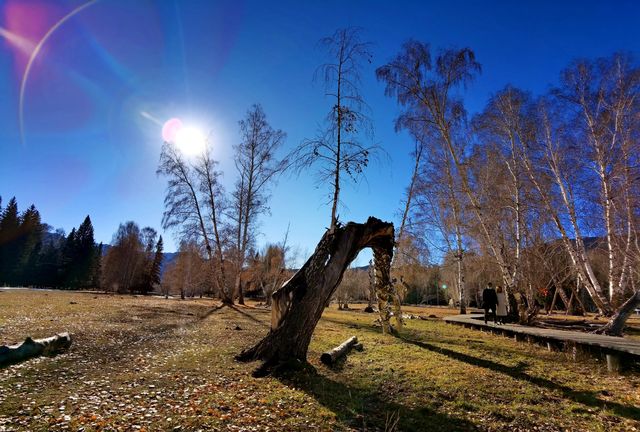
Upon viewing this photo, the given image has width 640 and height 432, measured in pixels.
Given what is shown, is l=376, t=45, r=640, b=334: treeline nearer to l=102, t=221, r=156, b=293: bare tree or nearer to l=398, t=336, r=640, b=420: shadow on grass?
l=398, t=336, r=640, b=420: shadow on grass

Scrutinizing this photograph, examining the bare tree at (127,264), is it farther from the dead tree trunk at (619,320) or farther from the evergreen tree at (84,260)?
the dead tree trunk at (619,320)

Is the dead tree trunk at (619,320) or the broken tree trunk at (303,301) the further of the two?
the dead tree trunk at (619,320)

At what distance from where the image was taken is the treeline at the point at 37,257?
61.4m

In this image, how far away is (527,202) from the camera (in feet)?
61.6

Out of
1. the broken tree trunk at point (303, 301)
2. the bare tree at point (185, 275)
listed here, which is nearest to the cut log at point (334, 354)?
the broken tree trunk at point (303, 301)

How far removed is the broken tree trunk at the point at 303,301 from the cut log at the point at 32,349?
4.36 m

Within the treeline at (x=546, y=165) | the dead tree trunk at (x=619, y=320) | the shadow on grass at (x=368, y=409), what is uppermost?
the treeline at (x=546, y=165)

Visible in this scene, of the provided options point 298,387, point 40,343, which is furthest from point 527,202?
point 40,343

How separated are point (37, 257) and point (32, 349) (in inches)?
3049

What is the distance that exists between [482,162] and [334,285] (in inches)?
644

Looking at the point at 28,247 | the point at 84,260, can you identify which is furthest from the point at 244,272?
the point at 28,247

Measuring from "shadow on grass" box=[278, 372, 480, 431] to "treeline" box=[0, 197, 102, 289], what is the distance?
75822 millimetres

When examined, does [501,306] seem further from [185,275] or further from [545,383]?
[185,275]

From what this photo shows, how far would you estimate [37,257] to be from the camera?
67812mm
